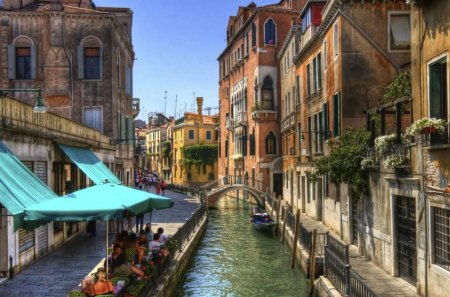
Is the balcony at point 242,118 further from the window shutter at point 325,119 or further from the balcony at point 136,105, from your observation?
the window shutter at point 325,119

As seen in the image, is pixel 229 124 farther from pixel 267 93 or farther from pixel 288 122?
pixel 288 122

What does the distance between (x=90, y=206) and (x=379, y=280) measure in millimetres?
6892

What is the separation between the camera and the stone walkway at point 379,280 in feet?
37.7

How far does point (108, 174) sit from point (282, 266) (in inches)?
286

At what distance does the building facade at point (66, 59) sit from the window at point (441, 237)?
63.6 ft

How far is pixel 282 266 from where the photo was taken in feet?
65.1

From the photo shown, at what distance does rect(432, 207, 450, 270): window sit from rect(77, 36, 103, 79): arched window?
1992 centimetres

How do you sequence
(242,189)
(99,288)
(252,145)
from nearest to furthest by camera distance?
(99,288), (242,189), (252,145)

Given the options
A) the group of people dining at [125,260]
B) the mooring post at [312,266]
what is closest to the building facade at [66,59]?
the group of people dining at [125,260]

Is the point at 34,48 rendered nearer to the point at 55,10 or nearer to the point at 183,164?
the point at 55,10

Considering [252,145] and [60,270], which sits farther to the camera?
[252,145]

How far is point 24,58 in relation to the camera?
26625 millimetres

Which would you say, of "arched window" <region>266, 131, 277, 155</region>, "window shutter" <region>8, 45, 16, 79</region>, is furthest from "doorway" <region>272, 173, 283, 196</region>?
"window shutter" <region>8, 45, 16, 79</region>

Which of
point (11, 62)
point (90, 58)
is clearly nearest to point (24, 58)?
point (11, 62)
